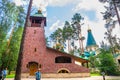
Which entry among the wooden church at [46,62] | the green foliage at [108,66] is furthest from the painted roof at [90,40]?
the wooden church at [46,62]

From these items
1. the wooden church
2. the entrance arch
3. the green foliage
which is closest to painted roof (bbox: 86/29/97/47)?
the green foliage

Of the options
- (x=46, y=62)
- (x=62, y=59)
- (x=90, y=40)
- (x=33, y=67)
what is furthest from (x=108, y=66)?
(x=90, y=40)

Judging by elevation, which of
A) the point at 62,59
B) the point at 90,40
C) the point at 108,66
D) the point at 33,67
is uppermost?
the point at 90,40

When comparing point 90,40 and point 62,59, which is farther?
point 90,40

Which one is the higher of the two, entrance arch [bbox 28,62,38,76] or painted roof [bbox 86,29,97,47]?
painted roof [bbox 86,29,97,47]

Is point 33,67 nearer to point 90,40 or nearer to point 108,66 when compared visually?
point 108,66

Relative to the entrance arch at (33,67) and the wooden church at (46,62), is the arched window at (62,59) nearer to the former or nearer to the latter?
the wooden church at (46,62)

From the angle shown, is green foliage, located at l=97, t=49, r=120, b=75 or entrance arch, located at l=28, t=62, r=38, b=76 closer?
entrance arch, located at l=28, t=62, r=38, b=76

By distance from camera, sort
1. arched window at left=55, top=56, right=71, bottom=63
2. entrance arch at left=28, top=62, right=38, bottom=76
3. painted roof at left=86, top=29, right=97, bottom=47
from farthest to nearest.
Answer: painted roof at left=86, top=29, right=97, bottom=47 < arched window at left=55, top=56, right=71, bottom=63 < entrance arch at left=28, top=62, right=38, bottom=76

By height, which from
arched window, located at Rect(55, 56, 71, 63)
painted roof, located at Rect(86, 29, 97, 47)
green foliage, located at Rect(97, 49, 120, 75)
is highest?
painted roof, located at Rect(86, 29, 97, 47)

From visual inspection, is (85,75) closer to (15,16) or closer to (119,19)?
(119,19)

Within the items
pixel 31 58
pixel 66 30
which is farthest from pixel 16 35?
pixel 66 30

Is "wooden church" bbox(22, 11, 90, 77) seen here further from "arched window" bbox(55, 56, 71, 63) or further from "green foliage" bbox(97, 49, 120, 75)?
"green foliage" bbox(97, 49, 120, 75)

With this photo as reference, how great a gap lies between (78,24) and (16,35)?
779 inches
